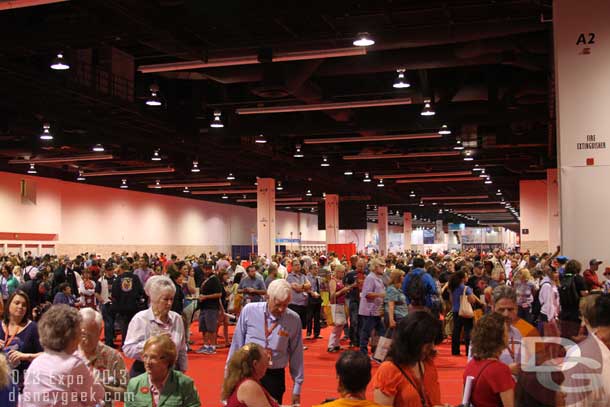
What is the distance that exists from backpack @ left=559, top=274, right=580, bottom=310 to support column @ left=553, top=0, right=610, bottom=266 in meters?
0.64

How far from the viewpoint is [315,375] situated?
1098 centimetres

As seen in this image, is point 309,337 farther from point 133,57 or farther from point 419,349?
point 419,349

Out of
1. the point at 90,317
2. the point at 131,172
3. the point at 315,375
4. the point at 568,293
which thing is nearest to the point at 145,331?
the point at 90,317

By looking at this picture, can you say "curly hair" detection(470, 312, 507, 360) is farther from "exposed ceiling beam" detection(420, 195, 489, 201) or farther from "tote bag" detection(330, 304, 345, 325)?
"exposed ceiling beam" detection(420, 195, 489, 201)

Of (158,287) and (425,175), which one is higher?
(425,175)

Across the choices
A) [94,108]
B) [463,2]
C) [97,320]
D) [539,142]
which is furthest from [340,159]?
[97,320]

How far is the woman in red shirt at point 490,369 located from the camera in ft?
11.8

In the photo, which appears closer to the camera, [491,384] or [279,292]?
[491,384]

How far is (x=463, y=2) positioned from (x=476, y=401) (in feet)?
25.6

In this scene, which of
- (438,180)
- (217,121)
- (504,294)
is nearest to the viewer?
(504,294)

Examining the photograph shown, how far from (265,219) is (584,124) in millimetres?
21415

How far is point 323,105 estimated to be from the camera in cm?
1552

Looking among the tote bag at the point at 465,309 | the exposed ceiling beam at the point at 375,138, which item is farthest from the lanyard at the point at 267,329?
the exposed ceiling beam at the point at 375,138

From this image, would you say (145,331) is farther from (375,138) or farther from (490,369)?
(375,138)
